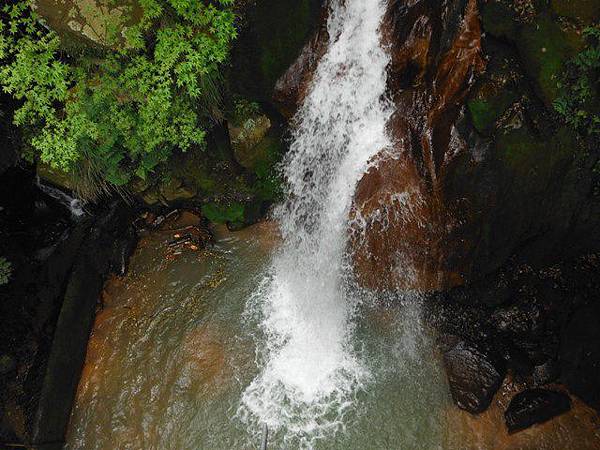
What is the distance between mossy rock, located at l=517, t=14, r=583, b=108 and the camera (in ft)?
14.8

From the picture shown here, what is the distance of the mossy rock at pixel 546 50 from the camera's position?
450 cm

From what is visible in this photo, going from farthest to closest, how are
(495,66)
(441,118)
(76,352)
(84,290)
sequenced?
(84,290), (76,352), (441,118), (495,66)

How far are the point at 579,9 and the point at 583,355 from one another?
4.55 meters

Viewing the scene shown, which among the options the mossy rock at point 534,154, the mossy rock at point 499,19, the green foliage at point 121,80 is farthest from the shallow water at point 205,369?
the mossy rock at point 499,19

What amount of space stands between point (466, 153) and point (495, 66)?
3.70ft

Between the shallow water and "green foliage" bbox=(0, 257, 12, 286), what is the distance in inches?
61.2

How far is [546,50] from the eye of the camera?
457 cm

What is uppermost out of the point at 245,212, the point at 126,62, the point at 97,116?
the point at 126,62

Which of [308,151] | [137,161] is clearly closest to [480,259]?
[308,151]

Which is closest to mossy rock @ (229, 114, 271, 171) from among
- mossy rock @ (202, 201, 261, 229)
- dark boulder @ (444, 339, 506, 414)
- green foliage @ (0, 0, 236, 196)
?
green foliage @ (0, 0, 236, 196)

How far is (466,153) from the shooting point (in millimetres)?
5062

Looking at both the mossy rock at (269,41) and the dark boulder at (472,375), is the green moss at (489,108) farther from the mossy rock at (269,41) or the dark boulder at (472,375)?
the dark boulder at (472,375)

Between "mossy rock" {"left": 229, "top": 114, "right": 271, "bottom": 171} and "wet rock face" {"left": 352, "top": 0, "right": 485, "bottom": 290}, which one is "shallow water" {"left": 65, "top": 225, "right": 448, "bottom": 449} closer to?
"wet rock face" {"left": 352, "top": 0, "right": 485, "bottom": 290}

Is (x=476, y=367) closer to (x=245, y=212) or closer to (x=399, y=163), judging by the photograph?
(x=399, y=163)
